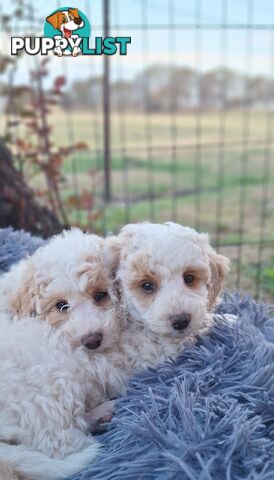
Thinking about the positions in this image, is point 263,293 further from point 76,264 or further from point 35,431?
point 35,431

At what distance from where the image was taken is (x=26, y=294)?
6.10ft

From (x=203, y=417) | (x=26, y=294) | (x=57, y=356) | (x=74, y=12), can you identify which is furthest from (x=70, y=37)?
(x=203, y=417)

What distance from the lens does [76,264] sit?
1788 millimetres

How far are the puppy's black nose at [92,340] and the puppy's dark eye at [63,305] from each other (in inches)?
4.9

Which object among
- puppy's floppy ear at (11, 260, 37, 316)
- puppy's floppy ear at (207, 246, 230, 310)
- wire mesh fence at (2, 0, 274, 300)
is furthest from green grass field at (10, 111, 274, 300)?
Answer: puppy's floppy ear at (11, 260, 37, 316)

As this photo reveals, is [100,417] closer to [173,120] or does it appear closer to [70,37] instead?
[70,37]

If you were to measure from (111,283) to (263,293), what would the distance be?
1.56 m

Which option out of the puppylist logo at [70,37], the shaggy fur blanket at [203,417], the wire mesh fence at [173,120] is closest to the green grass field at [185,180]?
the wire mesh fence at [173,120]

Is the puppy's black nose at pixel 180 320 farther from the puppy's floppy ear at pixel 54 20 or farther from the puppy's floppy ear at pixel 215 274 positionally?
the puppy's floppy ear at pixel 54 20

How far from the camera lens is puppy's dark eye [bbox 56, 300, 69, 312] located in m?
1.80

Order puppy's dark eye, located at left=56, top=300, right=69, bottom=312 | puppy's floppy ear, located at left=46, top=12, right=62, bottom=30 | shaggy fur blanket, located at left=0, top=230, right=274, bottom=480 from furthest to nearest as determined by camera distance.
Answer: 1. puppy's floppy ear, located at left=46, top=12, right=62, bottom=30
2. puppy's dark eye, located at left=56, top=300, right=69, bottom=312
3. shaggy fur blanket, located at left=0, top=230, right=274, bottom=480

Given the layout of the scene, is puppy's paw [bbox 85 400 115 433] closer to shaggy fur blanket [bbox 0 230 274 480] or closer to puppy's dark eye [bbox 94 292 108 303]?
shaggy fur blanket [bbox 0 230 274 480]

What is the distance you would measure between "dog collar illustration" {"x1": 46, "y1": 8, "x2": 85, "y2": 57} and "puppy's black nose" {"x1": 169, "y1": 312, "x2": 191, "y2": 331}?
1595 mm

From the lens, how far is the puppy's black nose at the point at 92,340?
5.69ft
